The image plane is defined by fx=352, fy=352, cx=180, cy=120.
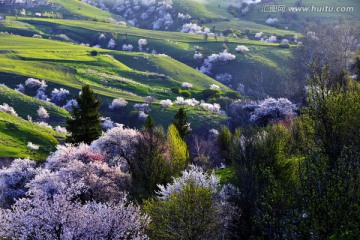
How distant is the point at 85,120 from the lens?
56656 millimetres

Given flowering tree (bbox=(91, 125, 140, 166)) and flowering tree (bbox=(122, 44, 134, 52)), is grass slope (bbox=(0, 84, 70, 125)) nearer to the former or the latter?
flowering tree (bbox=(91, 125, 140, 166))

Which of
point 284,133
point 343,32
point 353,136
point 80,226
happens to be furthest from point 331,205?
point 343,32

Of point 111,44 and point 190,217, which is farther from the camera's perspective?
point 111,44

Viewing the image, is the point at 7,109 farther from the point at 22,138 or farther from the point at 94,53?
the point at 94,53

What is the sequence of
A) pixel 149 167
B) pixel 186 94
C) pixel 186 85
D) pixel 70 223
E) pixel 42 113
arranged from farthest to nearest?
1. pixel 186 85
2. pixel 186 94
3. pixel 42 113
4. pixel 149 167
5. pixel 70 223

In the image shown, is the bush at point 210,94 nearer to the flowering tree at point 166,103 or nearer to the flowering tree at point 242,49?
the flowering tree at point 166,103

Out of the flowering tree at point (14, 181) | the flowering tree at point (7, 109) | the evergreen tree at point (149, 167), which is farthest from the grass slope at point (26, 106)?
the evergreen tree at point (149, 167)

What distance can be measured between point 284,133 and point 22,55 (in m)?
130

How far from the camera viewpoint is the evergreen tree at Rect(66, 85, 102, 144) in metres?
55.9

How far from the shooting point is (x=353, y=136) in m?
24.8

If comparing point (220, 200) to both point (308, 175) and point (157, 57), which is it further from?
point (157, 57)

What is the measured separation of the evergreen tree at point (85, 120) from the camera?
55875 millimetres

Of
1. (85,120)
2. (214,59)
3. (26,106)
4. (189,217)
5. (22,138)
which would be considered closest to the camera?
(189,217)

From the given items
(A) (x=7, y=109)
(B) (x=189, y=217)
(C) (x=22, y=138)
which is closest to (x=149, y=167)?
(B) (x=189, y=217)
